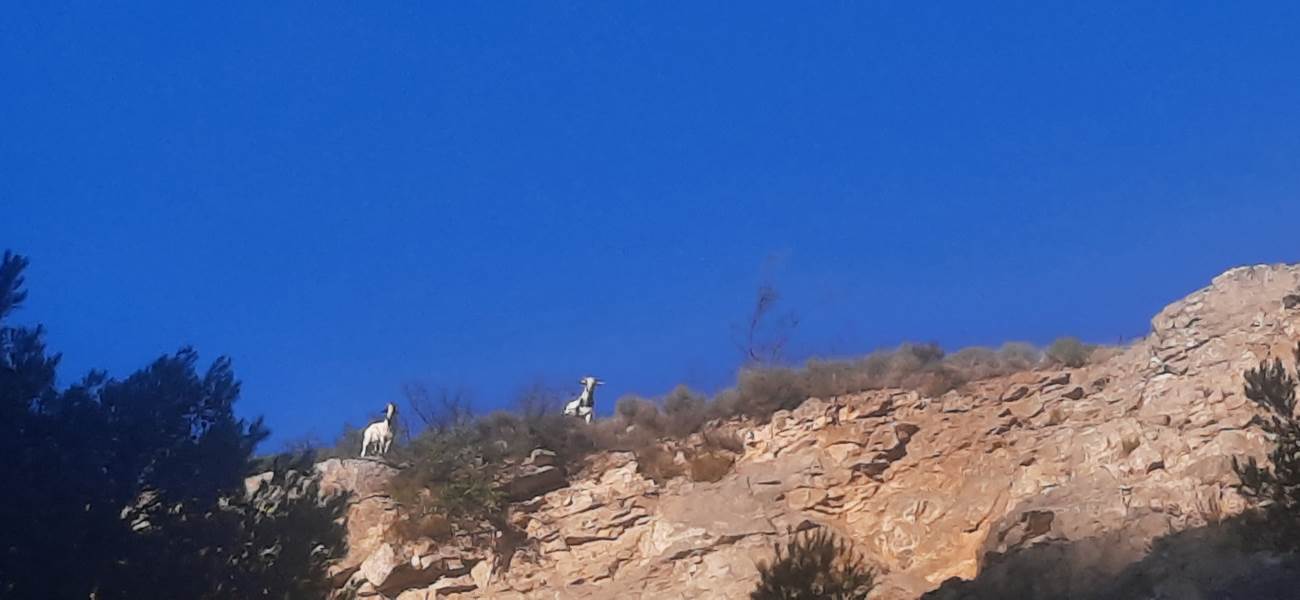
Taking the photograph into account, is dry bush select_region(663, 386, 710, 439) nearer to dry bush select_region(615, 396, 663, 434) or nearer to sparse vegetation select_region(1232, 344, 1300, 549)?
dry bush select_region(615, 396, 663, 434)

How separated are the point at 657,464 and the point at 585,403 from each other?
15.3 ft

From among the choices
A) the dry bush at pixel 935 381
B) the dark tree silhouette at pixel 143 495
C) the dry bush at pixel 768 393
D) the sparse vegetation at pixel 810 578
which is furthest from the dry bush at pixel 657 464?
the dark tree silhouette at pixel 143 495

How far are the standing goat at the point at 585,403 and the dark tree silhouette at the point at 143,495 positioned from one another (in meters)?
11.8

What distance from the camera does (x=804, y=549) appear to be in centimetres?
1437

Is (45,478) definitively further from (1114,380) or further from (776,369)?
(1114,380)

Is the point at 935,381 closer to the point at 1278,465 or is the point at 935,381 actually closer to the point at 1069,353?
the point at 1069,353

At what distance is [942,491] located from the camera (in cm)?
1923

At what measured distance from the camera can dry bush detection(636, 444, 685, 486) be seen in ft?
71.5

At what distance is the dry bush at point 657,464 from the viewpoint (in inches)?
858

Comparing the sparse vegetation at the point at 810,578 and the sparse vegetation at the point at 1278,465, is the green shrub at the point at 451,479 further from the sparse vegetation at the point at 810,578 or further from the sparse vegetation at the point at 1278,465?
the sparse vegetation at the point at 1278,465

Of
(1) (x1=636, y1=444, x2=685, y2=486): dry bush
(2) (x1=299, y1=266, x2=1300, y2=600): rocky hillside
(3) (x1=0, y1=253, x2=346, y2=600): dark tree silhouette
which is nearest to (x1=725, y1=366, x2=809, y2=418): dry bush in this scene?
(2) (x1=299, y1=266, x2=1300, y2=600): rocky hillside

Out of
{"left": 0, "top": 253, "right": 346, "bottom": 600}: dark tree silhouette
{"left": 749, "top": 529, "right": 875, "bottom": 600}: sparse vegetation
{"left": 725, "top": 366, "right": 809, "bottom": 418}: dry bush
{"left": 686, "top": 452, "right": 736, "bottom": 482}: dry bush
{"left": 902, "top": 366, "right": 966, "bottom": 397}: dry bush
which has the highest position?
{"left": 725, "top": 366, "right": 809, "bottom": 418}: dry bush

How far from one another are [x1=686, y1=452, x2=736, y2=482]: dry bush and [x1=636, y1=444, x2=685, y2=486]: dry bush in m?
0.31

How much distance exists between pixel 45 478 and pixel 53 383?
5.13ft
